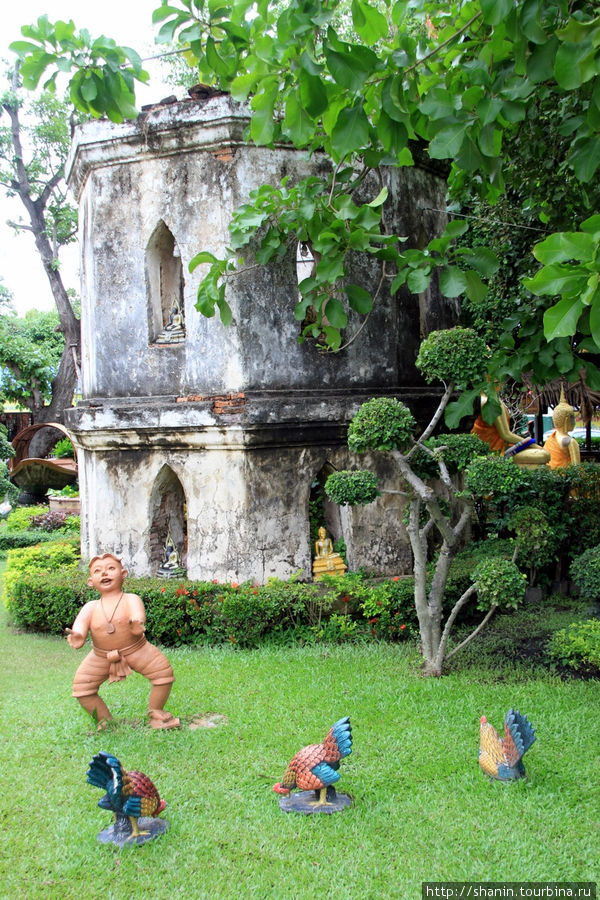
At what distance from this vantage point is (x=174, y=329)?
8414 millimetres

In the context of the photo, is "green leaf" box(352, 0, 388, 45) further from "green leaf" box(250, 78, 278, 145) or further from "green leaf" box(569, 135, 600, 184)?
"green leaf" box(569, 135, 600, 184)

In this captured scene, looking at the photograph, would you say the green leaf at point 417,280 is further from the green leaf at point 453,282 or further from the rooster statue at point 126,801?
the rooster statue at point 126,801

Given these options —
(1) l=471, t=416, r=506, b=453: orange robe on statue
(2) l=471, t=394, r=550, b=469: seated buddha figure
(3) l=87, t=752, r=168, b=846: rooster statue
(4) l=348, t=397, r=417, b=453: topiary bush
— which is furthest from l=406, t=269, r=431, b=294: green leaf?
(1) l=471, t=416, r=506, b=453: orange robe on statue

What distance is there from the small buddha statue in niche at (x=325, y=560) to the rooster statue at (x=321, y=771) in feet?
11.8

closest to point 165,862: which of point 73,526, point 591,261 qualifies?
point 591,261

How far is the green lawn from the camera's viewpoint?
3.78 metres

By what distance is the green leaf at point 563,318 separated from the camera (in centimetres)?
316

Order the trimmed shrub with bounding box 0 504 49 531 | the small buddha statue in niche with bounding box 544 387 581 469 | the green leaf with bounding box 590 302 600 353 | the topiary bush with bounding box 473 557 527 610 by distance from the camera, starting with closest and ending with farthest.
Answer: the green leaf with bounding box 590 302 600 353, the topiary bush with bounding box 473 557 527 610, the small buddha statue in niche with bounding box 544 387 581 469, the trimmed shrub with bounding box 0 504 49 531

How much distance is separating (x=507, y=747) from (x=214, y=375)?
470 centimetres

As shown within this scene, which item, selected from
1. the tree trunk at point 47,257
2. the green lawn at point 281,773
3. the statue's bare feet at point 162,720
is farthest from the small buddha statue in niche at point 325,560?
the tree trunk at point 47,257

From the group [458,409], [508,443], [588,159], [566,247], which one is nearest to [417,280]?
[458,409]

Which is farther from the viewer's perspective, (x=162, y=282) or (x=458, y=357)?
(x=162, y=282)

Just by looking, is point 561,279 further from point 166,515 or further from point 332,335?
point 166,515

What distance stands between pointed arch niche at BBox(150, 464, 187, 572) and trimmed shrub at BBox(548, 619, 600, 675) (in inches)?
158
